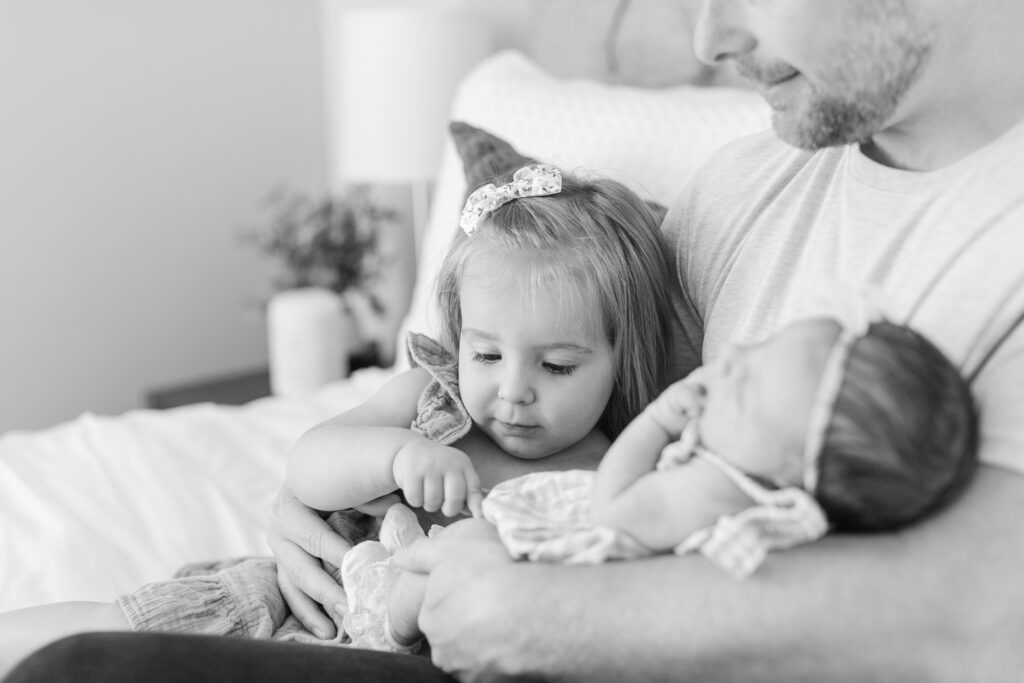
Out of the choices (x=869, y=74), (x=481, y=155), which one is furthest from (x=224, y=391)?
(x=869, y=74)

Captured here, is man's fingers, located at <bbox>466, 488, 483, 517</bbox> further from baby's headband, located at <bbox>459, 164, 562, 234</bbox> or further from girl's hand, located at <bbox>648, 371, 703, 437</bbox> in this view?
baby's headband, located at <bbox>459, 164, 562, 234</bbox>

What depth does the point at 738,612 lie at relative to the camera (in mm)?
866

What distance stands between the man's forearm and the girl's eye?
14.4 inches

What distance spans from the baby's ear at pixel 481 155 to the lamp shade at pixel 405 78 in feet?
3.60

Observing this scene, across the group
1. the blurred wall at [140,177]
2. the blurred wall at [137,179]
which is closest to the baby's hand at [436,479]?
the blurred wall at [140,177]

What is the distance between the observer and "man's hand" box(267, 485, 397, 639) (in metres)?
1.25

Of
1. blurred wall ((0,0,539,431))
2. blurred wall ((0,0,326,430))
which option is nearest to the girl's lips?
blurred wall ((0,0,539,431))

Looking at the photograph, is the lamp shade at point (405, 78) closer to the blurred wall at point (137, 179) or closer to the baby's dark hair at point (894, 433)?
the blurred wall at point (137, 179)

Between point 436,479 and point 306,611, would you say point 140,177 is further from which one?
point 436,479

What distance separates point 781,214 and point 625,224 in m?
0.19

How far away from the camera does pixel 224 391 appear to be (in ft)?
9.99

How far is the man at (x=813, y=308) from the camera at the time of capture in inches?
33.9

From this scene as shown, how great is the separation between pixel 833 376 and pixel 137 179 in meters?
2.92

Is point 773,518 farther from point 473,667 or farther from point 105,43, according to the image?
point 105,43
